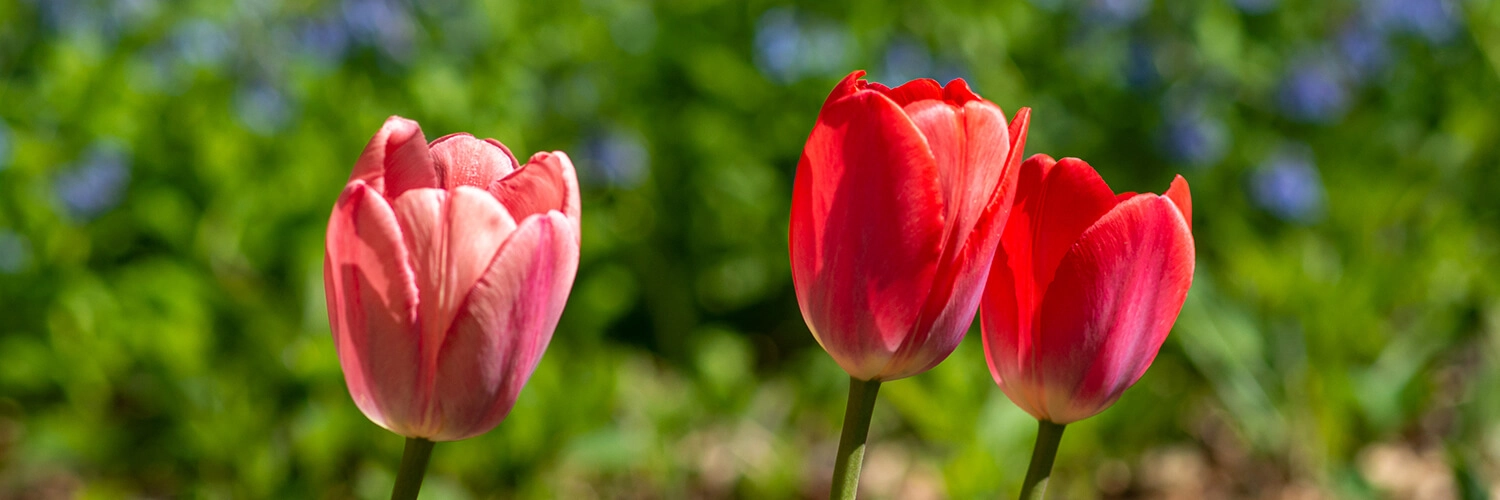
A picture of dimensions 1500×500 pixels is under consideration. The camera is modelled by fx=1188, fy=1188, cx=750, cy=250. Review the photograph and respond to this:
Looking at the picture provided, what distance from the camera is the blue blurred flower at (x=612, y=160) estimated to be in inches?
108

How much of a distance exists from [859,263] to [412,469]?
21 centimetres

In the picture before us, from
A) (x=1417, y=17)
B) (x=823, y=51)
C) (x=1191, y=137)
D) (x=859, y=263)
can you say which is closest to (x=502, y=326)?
(x=859, y=263)

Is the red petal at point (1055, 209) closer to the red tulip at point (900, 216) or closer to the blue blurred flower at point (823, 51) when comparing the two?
the red tulip at point (900, 216)

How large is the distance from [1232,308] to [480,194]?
244 centimetres

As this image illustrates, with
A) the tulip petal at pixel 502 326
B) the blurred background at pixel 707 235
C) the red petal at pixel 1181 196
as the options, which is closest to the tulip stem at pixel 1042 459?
the red petal at pixel 1181 196

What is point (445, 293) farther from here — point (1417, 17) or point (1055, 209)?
point (1417, 17)

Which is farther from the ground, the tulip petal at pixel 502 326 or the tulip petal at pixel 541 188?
the tulip petal at pixel 541 188

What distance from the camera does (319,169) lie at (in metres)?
2.46

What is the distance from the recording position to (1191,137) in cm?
296

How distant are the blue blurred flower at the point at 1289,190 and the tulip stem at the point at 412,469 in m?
2.82

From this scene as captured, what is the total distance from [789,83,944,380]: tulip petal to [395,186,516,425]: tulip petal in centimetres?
14

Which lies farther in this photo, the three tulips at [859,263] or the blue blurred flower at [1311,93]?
the blue blurred flower at [1311,93]

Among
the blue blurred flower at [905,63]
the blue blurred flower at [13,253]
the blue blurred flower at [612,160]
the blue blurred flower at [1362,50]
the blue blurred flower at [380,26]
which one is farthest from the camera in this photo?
the blue blurred flower at [1362,50]

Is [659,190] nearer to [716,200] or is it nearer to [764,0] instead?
[716,200]
